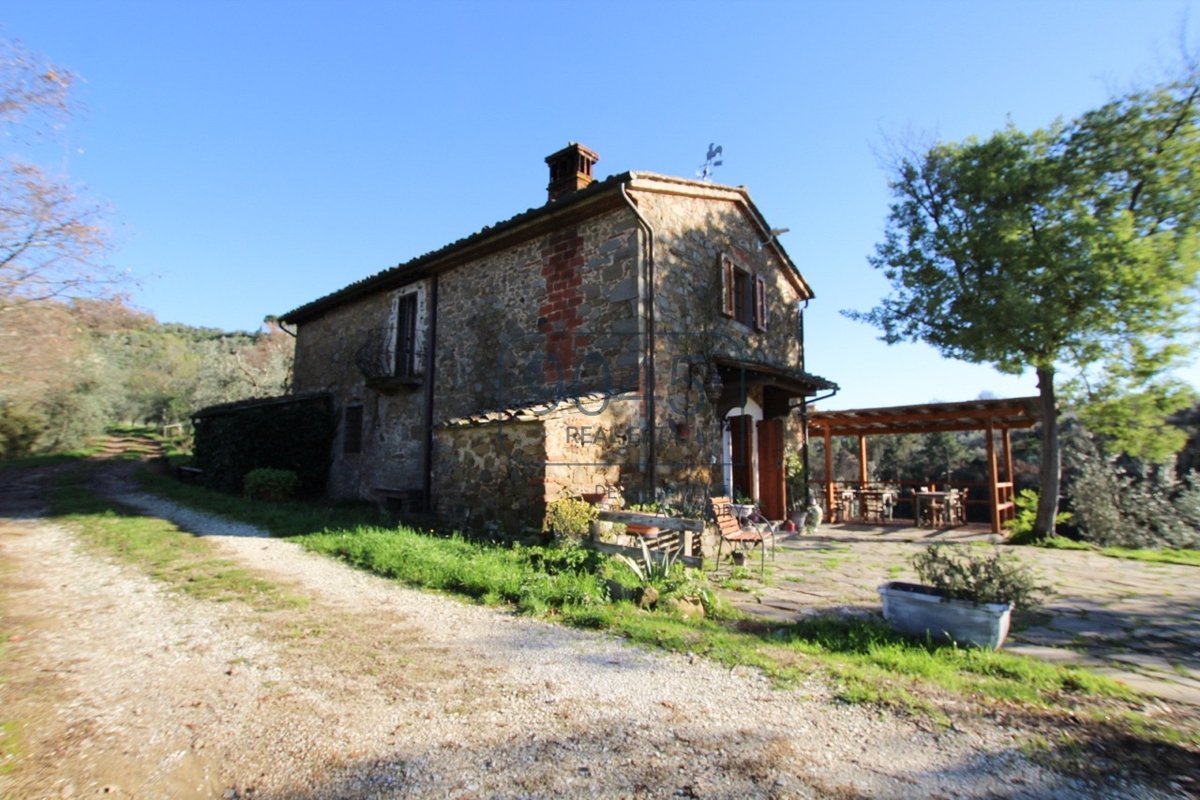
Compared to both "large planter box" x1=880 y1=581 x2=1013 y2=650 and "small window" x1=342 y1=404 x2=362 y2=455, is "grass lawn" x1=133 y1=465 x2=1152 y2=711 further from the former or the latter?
"small window" x1=342 y1=404 x2=362 y2=455

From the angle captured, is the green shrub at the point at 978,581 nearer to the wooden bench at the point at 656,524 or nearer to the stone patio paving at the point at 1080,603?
the stone patio paving at the point at 1080,603

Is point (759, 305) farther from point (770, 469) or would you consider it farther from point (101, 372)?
point (101, 372)

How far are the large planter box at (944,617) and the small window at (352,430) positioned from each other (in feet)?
37.5

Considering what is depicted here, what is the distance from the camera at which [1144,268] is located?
887 cm

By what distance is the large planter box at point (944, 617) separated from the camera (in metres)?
3.90

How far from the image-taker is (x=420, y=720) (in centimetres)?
277

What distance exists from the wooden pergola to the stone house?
1.65 metres

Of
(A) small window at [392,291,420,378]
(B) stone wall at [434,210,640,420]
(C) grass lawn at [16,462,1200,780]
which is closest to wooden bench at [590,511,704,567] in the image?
(C) grass lawn at [16,462,1200,780]

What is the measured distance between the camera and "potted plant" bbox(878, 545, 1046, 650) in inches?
154

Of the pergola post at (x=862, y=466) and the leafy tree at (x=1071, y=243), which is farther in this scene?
the pergola post at (x=862, y=466)

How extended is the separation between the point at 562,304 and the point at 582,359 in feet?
3.37

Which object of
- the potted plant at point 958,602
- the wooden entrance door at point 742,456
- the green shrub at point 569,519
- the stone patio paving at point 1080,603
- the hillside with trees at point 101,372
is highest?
the hillside with trees at point 101,372

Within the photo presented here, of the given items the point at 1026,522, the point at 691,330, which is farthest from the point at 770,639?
the point at 1026,522

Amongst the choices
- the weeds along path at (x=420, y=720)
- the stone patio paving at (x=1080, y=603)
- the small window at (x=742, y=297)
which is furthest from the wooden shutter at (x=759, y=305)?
the weeds along path at (x=420, y=720)
